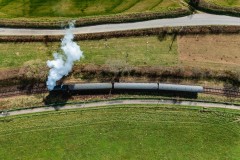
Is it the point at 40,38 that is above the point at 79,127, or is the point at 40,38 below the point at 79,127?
above

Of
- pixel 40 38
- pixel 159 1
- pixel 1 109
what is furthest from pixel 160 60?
pixel 1 109

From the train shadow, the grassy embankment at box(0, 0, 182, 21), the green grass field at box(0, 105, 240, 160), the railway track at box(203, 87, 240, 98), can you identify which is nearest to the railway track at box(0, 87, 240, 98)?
the railway track at box(203, 87, 240, 98)

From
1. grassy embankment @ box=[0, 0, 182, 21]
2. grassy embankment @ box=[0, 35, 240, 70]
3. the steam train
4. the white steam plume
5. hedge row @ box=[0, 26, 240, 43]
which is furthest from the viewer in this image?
grassy embankment @ box=[0, 0, 182, 21]

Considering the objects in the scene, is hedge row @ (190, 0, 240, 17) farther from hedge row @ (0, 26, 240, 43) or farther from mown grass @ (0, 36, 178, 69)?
mown grass @ (0, 36, 178, 69)

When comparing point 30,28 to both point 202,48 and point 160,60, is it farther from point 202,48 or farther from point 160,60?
point 202,48

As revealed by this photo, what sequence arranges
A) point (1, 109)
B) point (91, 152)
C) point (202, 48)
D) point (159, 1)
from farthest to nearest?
point (159, 1)
point (202, 48)
point (1, 109)
point (91, 152)

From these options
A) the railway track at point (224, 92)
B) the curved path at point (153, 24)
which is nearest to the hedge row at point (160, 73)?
the railway track at point (224, 92)

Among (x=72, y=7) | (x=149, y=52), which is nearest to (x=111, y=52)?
(x=149, y=52)

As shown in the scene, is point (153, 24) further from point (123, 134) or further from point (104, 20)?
point (123, 134)
